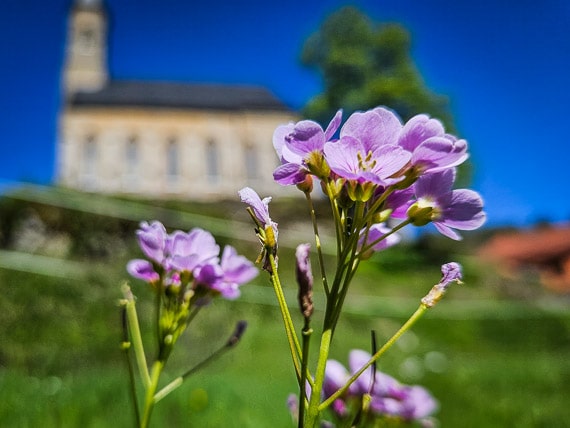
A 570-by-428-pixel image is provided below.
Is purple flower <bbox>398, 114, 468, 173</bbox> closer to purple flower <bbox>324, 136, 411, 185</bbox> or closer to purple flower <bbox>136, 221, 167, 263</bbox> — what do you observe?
purple flower <bbox>324, 136, 411, 185</bbox>

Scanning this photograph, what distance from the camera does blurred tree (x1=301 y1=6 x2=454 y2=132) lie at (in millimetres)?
22578

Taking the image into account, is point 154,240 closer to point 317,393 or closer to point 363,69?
point 317,393

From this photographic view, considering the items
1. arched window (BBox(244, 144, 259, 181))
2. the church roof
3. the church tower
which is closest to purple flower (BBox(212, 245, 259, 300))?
arched window (BBox(244, 144, 259, 181))

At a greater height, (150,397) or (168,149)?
(168,149)

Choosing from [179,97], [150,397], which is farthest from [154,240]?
[179,97]

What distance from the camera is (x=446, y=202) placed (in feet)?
2.12

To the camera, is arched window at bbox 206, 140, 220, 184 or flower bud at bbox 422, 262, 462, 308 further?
arched window at bbox 206, 140, 220, 184

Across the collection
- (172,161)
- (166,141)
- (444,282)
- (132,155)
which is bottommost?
(444,282)

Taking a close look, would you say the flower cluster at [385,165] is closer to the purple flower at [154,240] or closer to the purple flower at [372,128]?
the purple flower at [372,128]

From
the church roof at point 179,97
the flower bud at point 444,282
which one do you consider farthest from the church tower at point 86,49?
the flower bud at point 444,282

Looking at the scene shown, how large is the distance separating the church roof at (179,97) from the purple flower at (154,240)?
105 feet

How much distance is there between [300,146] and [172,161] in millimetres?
31996

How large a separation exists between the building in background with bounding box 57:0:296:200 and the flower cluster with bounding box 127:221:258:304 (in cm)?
2920

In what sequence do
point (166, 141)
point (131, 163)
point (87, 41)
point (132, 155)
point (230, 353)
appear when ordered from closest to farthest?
point (230, 353), point (132, 155), point (131, 163), point (166, 141), point (87, 41)
